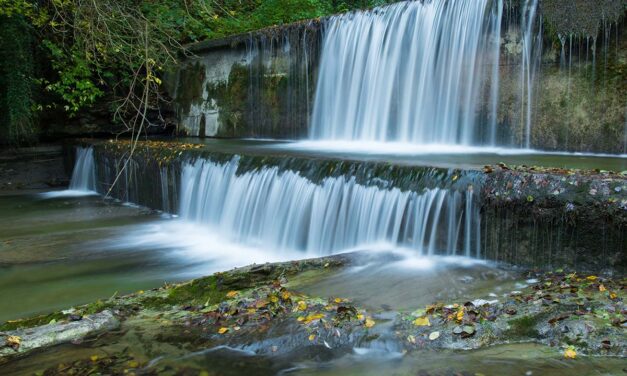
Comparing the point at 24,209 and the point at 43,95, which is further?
the point at 43,95

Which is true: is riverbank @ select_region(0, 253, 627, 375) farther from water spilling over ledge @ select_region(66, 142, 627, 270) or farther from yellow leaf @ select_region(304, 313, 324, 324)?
water spilling over ledge @ select_region(66, 142, 627, 270)

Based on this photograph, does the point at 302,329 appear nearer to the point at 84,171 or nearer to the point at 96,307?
the point at 96,307

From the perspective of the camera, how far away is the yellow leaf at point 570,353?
3230 mm

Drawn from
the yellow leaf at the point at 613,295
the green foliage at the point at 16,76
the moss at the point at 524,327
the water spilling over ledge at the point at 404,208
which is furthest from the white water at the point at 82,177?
the yellow leaf at the point at 613,295

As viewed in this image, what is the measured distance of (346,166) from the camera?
22.1ft

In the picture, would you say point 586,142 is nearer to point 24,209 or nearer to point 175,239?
point 175,239

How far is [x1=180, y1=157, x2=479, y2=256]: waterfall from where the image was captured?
5574mm

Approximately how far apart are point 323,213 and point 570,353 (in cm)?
375

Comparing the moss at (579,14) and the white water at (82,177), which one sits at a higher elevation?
the moss at (579,14)

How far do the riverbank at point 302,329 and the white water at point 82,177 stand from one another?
879 centimetres

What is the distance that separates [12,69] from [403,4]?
8.61 m

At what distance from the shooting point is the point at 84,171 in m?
12.8

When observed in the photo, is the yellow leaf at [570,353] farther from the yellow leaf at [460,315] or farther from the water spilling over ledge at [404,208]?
the water spilling over ledge at [404,208]

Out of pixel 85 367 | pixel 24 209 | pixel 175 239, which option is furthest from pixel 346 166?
pixel 24 209
